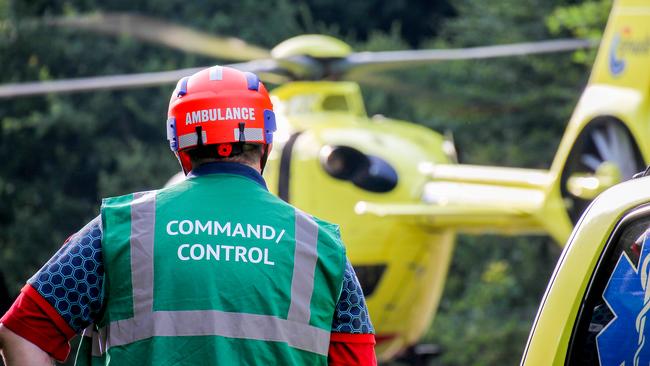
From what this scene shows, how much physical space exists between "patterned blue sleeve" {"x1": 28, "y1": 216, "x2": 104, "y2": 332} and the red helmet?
0.35m

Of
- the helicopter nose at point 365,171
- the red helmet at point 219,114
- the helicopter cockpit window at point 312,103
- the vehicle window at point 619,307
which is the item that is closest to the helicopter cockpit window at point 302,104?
the helicopter cockpit window at point 312,103

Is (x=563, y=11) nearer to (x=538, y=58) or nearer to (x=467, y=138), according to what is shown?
(x=538, y=58)

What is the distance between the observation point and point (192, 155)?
3.21m

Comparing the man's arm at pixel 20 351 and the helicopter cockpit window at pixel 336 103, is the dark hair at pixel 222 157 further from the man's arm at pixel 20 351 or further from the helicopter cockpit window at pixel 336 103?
the helicopter cockpit window at pixel 336 103

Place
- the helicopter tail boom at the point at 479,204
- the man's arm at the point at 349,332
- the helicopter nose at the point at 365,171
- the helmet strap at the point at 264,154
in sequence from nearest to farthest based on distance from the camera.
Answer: the man's arm at the point at 349,332
the helmet strap at the point at 264,154
the helicopter tail boom at the point at 479,204
the helicopter nose at the point at 365,171

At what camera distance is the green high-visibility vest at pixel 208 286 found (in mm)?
2957

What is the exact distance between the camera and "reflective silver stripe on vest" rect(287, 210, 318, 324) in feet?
9.89

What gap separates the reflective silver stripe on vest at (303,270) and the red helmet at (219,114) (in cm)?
26

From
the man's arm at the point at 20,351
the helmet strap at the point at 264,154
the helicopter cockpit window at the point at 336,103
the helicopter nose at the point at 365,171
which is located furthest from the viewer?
the helicopter cockpit window at the point at 336,103

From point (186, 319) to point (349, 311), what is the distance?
390 millimetres

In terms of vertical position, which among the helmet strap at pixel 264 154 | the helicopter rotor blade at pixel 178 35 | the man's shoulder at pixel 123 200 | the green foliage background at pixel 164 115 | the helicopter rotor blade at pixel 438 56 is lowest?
the green foliage background at pixel 164 115

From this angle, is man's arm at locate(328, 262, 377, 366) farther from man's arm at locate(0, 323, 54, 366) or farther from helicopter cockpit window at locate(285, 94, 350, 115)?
helicopter cockpit window at locate(285, 94, 350, 115)

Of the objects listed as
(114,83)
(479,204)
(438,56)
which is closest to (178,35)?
(114,83)

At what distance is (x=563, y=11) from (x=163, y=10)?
1408 cm
